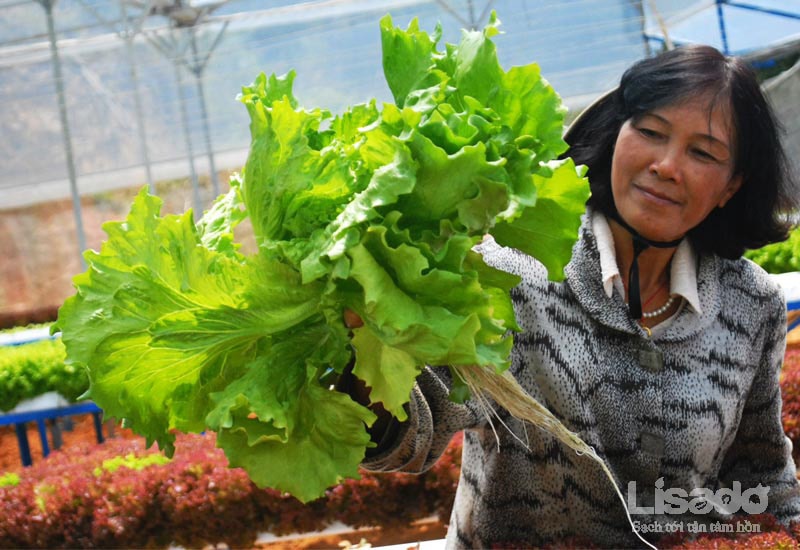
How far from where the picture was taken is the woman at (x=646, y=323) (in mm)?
1956

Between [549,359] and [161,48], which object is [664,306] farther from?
[161,48]

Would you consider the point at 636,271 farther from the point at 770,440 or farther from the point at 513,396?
the point at 513,396

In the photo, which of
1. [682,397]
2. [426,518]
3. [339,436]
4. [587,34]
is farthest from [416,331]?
[587,34]

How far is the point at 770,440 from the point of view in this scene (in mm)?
2295

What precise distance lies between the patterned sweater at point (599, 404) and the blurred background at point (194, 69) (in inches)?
362

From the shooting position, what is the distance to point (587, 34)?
11344mm

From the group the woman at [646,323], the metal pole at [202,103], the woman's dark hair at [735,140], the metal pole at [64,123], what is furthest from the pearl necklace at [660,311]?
the metal pole at [202,103]

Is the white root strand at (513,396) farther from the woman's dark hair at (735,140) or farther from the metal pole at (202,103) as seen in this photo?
the metal pole at (202,103)

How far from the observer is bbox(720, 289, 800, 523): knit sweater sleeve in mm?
2244

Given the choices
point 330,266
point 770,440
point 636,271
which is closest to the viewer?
point 330,266

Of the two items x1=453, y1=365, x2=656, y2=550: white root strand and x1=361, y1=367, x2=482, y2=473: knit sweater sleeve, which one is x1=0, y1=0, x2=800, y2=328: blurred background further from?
x1=453, y1=365, x2=656, y2=550: white root strand

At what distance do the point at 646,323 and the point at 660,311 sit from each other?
48 millimetres

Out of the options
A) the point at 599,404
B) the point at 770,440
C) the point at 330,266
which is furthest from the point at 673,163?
the point at 330,266

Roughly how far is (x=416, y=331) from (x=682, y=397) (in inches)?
44.0
